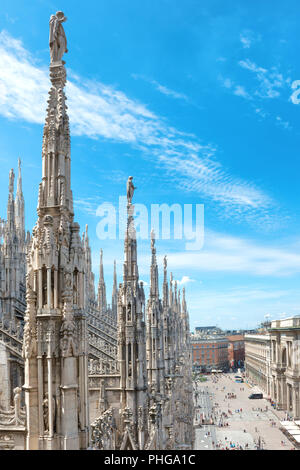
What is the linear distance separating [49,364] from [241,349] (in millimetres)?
179537

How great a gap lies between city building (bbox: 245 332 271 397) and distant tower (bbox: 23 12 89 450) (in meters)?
92.0

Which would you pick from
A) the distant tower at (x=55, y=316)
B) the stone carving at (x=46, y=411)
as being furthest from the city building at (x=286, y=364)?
the stone carving at (x=46, y=411)

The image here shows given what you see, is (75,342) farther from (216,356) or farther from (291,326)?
(216,356)

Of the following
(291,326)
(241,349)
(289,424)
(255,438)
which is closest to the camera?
(289,424)

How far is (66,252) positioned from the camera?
9.38 m

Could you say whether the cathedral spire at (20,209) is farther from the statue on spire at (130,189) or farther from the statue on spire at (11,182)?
the statue on spire at (130,189)

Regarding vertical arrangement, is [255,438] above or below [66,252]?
below

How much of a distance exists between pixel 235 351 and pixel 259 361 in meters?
62.9

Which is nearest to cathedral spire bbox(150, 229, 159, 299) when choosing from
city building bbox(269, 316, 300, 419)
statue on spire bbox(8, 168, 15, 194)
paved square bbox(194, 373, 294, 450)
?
statue on spire bbox(8, 168, 15, 194)

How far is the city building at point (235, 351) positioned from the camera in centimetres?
17138

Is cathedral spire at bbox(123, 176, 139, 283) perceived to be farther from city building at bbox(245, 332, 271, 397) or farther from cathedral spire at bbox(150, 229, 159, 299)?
city building at bbox(245, 332, 271, 397)

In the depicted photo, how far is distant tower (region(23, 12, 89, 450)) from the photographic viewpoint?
8.89 metres

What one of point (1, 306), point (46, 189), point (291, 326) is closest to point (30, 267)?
point (46, 189)

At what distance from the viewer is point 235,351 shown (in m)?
174
